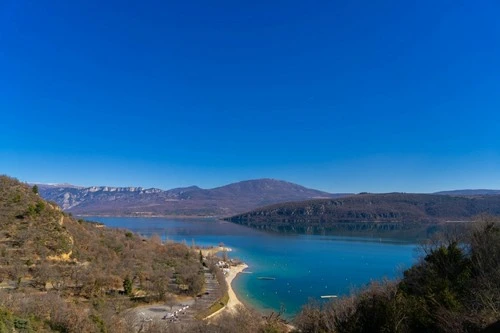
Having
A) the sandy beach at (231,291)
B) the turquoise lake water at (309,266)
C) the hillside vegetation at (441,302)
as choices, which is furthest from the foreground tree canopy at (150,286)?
the turquoise lake water at (309,266)

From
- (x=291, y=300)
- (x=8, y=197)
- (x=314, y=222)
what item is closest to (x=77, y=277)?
(x=8, y=197)

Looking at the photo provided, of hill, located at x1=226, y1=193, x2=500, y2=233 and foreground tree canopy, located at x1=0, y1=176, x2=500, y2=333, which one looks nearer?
foreground tree canopy, located at x1=0, y1=176, x2=500, y2=333

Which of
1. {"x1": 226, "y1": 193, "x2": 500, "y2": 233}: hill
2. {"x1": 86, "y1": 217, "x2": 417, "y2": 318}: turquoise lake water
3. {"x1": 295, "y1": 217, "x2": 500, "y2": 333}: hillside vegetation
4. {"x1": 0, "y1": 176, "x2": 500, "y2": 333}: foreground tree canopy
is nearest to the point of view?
{"x1": 295, "y1": 217, "x2": 500, "y2": 333}: hillside vegetation

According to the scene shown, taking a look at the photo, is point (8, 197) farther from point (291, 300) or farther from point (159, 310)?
point (291, 300)

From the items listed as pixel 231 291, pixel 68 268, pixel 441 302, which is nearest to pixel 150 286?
pixel 68 268

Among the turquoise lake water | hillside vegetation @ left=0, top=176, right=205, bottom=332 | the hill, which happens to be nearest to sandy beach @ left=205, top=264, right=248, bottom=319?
the turquoise lake water

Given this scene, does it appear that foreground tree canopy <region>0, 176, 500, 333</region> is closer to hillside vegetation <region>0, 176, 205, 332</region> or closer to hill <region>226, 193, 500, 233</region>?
hillside vegetation <region>0, 176, 205, 332</region>

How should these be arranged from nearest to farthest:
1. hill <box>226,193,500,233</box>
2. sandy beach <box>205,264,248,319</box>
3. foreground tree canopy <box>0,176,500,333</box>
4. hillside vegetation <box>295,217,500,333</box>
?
hillside vegetation <box>295,217,500,333</box>
foreground tree canopy <box>0,176,500,333</box>
sandy beach <box>205,264,248,319</box>
hill <box>226,193,500,233</box>
